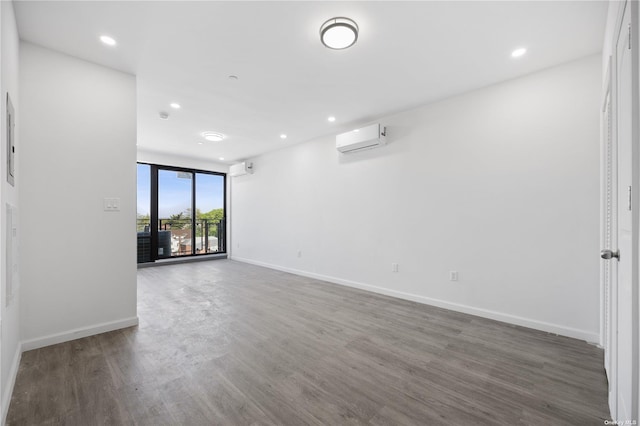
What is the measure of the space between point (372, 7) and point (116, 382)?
3215 millimetres

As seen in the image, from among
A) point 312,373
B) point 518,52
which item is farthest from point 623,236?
point 518,52

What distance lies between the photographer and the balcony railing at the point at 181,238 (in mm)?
6375

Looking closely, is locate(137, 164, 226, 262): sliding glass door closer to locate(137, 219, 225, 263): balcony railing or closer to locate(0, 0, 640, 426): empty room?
locate(137, 219, 225, 263): balcony railing

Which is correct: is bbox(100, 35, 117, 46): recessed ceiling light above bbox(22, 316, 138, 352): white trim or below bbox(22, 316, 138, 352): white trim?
above

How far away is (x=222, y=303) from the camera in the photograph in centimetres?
360

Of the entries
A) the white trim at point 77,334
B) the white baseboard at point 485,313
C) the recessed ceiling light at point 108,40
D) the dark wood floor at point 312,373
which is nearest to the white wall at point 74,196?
the white trim at point 77,334

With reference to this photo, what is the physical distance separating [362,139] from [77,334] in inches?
157

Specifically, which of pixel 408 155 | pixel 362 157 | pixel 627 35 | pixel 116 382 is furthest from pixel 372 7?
pixel 116 382

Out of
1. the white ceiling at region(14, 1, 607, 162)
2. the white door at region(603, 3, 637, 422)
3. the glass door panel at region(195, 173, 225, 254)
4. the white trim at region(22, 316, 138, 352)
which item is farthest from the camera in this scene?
the glass door panel at region(195, 173, 225, 254)

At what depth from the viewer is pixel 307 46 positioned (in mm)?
2455

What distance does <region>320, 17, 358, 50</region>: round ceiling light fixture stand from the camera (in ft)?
7.00

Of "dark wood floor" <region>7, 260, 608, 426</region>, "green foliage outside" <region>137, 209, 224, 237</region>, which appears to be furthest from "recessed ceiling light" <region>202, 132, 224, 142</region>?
"dark wood floor" <region>7, 260, 608, 426</region>

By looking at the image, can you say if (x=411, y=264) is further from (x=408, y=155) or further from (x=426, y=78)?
(x=426, y=78)

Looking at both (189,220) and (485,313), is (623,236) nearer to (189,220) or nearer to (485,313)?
(485,313)
